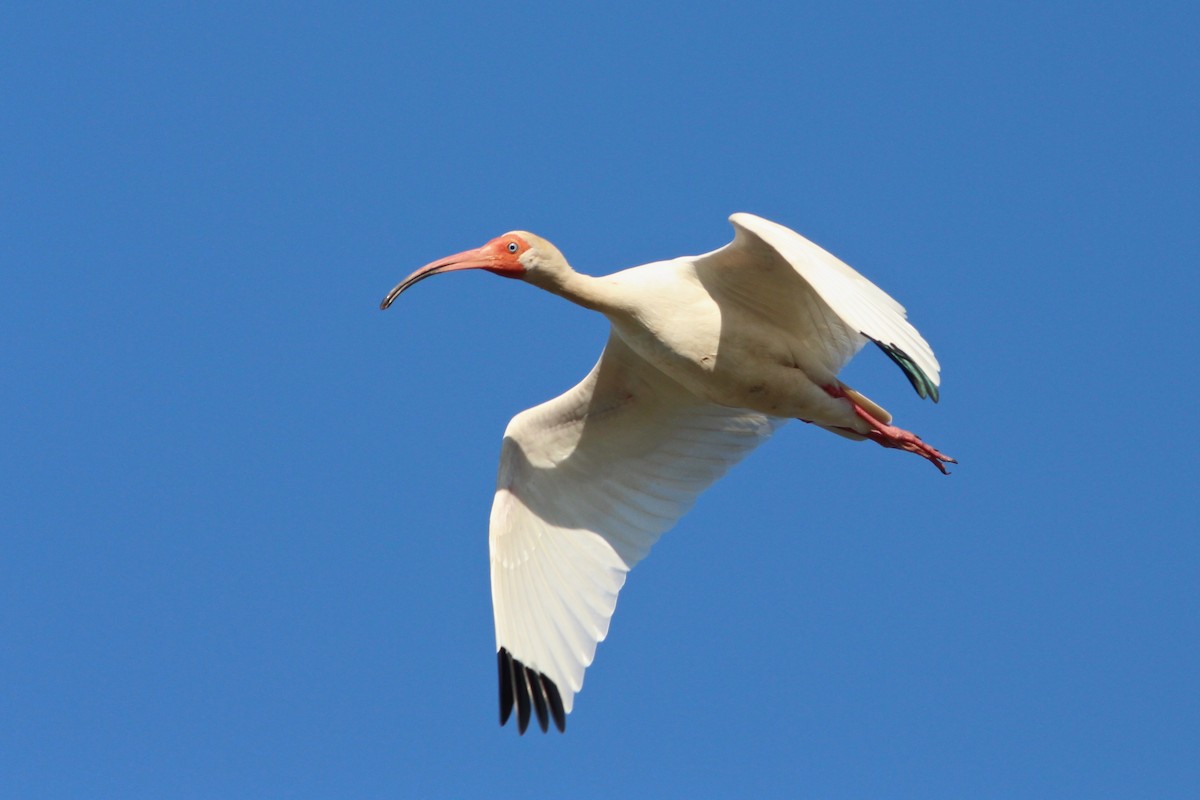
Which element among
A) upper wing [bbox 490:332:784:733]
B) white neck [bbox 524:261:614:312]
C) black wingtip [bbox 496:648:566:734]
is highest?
white neck [bbox 524:261:614:312]

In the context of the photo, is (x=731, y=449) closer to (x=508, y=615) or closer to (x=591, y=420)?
(x=591, y=420)

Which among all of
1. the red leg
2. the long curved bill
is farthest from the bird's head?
the red leg

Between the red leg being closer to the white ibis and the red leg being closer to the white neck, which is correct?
the white ibis

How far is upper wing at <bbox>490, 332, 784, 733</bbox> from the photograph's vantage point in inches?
539

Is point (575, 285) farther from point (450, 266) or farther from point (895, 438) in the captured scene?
point (895, 438)

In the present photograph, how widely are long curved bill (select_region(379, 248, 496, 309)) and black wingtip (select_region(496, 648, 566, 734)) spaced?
312 centimetres

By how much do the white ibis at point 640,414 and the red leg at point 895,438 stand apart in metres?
0.02

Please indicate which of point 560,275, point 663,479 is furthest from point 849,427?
point 560,275

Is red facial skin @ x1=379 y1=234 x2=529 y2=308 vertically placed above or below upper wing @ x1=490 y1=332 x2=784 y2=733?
above

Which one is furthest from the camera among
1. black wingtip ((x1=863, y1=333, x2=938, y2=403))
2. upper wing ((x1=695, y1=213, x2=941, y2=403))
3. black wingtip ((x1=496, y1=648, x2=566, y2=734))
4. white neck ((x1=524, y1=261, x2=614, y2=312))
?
black wingtip ((x1=496, y1=648, x2=566, y2=734))

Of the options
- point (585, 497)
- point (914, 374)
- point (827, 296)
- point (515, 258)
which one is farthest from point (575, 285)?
point (914, 374)

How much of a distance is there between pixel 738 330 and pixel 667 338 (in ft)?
1.96

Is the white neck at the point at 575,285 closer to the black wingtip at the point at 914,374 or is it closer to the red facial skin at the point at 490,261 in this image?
the red facial skin at the point at 490,261

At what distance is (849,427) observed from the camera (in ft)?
Answer: 44.3
